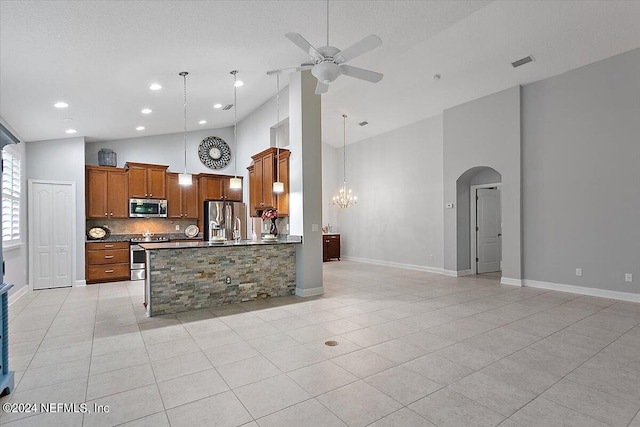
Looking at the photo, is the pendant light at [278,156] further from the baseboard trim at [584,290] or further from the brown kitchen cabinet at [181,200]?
the baseboard trim at [584,290]

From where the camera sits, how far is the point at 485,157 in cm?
694

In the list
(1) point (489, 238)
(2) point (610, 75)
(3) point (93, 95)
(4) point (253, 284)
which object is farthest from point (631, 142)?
(3) point (93, 95)

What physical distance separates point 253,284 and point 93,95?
11.8ft

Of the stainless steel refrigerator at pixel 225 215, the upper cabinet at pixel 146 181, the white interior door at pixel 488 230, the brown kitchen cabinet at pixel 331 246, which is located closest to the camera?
the upper cabinet at pixel 146 181

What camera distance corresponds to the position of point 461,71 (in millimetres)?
6145

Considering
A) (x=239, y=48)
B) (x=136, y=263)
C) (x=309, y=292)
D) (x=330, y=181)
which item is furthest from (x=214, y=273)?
(x=330, y=181)

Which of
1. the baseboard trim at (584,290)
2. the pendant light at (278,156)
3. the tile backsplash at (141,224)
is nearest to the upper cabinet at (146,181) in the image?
the tile backsplash at (141,224)

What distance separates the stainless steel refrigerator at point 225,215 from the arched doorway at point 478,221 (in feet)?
17.1

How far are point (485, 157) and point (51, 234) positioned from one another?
8752 mm

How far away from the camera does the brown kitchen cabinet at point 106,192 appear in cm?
733

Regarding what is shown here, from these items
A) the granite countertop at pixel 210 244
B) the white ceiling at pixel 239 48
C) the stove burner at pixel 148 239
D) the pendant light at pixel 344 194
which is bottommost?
the stove burner at pixel 148 239

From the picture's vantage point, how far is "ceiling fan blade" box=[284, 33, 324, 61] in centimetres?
300

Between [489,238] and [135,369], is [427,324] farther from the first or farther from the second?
[489,238]

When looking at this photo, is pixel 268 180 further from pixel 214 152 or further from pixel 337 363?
pixel 337 363
